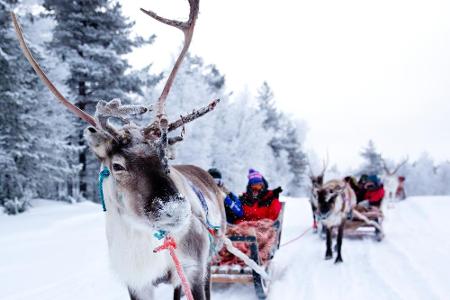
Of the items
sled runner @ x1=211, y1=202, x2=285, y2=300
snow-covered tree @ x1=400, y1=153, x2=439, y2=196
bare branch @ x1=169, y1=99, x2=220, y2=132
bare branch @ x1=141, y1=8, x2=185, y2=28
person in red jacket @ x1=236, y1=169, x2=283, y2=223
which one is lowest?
snow-covered tree @ x1=400, y1=153, x2=439, y2=196

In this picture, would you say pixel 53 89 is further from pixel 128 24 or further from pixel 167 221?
pixel 128 24

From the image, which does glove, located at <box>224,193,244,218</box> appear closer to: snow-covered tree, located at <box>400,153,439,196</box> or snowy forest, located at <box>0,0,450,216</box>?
snowy forest, located at <box>0,0,450,216</box>

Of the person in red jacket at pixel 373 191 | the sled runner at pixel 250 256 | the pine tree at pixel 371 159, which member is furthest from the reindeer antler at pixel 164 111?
the pine tree at pixel 371 159

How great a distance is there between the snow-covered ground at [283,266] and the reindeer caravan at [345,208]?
1.12 feet

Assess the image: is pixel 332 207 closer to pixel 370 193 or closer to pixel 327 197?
pixel 327 197

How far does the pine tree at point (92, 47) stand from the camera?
15406 mm

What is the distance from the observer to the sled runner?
5180 millimetres

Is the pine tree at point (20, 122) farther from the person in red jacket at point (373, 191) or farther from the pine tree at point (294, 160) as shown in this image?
the pine tree at point (294, 160)

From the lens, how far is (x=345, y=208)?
8016 mm

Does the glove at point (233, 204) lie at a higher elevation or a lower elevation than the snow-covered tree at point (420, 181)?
higher

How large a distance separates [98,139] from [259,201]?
15.1 feet

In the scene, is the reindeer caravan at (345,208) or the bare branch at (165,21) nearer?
the bare branch at (165,21)

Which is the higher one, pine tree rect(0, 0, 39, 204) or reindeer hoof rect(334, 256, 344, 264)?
pine tree rect(0, 0, 39, 204)

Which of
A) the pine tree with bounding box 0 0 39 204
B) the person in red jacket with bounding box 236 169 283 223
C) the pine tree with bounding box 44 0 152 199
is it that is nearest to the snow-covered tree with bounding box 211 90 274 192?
the pine tree with bounding box 44 0 152 199
